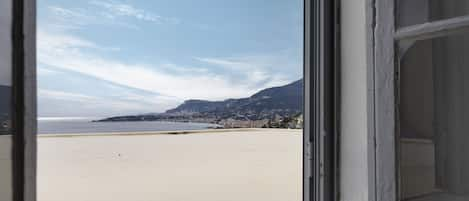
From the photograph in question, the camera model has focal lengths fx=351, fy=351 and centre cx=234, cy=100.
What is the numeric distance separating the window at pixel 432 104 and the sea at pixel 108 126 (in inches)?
317

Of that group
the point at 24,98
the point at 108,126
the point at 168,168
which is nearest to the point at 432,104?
the point at 24,98

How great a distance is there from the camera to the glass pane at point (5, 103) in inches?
24.9

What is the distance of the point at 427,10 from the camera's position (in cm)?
78

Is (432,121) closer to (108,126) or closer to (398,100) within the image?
(398,100)

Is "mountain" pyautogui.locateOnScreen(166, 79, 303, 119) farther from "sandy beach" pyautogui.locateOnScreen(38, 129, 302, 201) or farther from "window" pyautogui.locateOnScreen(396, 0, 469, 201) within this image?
"window" pyautogui.locateOnScreen(396, 0, 469, 201)

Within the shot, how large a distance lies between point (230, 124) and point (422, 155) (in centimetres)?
1044

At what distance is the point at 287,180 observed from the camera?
19.8 feet

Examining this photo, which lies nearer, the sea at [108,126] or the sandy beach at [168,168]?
the sandy beach at [168,168]

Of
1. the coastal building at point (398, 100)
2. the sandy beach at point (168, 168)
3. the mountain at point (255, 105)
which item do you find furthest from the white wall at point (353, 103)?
the mountain at point (255, 105)

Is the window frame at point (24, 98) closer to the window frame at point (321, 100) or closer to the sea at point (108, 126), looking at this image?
the window frame at point (321, 100)

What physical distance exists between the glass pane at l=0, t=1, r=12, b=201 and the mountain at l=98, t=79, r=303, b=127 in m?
10.5

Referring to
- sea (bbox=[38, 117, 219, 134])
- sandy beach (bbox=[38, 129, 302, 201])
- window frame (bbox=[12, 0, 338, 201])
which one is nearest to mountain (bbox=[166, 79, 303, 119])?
sea (bbox=[38, 117, 219, 134])

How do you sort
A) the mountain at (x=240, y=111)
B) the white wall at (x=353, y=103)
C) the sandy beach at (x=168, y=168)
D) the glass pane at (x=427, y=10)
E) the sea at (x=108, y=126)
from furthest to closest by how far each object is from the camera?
the mountain at (x=240, y=111) → the sea at (x=108, y=126) → the sandy beach at (x=168, y=168) → the white wall at (x=353, y=103) → the glass pane at (x=427, y=10)

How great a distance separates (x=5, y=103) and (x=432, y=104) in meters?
0.89
